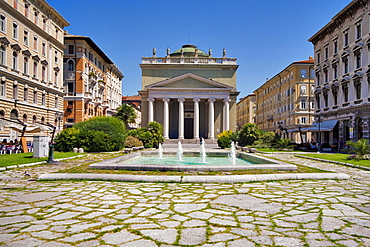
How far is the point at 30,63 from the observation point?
105 feet

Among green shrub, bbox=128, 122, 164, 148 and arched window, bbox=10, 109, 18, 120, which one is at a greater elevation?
arched window, bbox=10, 109, 18, 120

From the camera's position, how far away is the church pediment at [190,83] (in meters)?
44.7

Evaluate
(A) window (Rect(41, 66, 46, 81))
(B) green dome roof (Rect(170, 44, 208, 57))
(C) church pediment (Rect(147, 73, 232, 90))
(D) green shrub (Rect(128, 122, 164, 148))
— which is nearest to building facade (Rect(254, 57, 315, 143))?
(C) church pediment (Rect(147, 73, 232, 90))

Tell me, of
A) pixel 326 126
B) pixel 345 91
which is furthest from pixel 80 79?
pixel 345 91

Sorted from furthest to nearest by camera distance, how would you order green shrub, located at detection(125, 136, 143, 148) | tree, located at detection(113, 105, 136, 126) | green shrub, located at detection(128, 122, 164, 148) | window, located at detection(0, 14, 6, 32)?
tree, located at detection(113, 105, 136, 126) → green shrub, located at detection(128, 122, 164, 148) → green shrub, located at detection(125, 136, 143, 148) → window, located at detection(0, 14, 6, 32)

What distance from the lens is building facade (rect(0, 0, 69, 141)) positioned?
27172mm

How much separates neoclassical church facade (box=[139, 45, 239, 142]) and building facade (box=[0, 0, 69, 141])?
13761mm

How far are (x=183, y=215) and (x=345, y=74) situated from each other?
30067 millimetres

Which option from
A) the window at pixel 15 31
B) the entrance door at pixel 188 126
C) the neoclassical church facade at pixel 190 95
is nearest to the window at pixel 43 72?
the window at pixel 15 31

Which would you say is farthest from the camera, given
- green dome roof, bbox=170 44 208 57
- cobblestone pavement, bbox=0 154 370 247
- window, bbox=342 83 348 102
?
green dome roof, bbox=170 44 208 57

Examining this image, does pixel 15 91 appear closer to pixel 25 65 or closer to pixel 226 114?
pixel 25 65

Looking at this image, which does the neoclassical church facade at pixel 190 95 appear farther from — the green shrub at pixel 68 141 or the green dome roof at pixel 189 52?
the green shrub at pixel 68 141

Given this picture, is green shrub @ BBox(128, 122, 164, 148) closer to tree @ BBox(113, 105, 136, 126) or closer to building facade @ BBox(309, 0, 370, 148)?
building facade @ BBox(309, 0, 370, 148)

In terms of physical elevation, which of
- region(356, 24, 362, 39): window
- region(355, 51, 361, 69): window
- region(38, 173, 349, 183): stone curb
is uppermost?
region(356, 24, 362, 39): window
